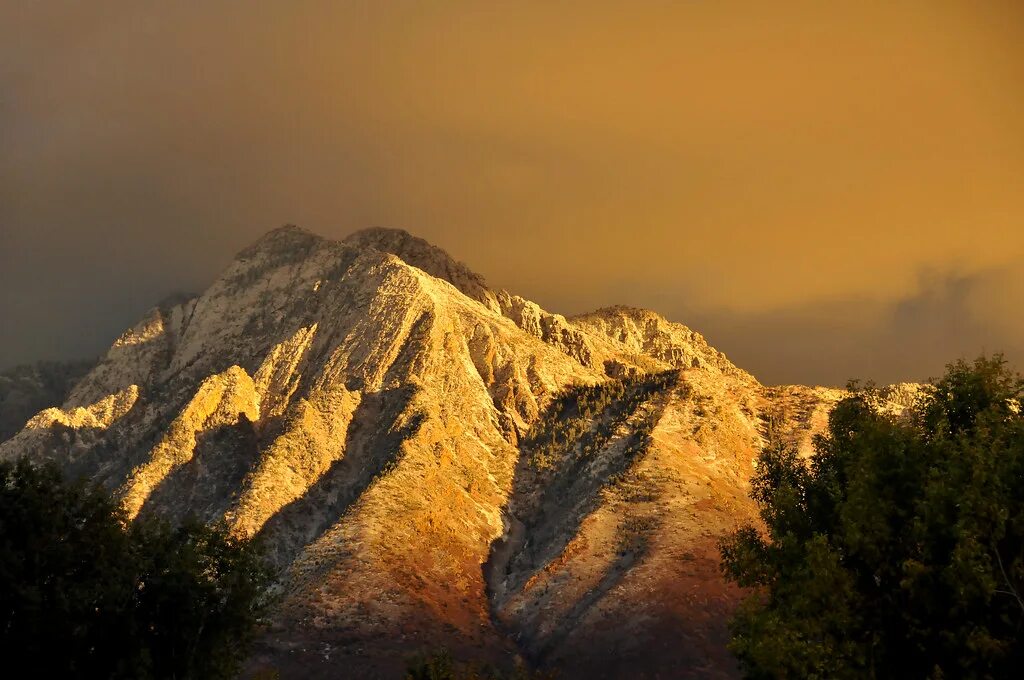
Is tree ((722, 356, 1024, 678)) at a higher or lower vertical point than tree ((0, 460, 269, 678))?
higher

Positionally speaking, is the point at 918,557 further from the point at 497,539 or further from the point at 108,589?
the point at 497,539

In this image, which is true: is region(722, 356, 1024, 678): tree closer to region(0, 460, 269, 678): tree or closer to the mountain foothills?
region(0, 460, 269, 678): tree

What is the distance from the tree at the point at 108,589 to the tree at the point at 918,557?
1234 inches

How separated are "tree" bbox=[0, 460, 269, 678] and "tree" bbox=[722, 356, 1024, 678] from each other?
31342mm

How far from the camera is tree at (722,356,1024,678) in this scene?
39.8m

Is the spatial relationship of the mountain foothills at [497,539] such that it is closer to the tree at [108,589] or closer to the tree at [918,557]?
the tree at [108,589]

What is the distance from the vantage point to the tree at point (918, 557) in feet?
131

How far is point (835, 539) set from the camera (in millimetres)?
46562

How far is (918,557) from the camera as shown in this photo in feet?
143

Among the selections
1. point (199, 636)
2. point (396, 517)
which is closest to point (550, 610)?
point (396, 517)

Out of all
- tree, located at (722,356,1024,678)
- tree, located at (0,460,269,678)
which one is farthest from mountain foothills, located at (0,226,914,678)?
tree, located at (722,356,1024,678)

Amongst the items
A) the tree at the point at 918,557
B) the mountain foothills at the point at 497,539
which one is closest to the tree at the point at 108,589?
the tree at the point at 918,557

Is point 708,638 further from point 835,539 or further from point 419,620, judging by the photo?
point 835,539

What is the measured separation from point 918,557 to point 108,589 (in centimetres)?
4202
